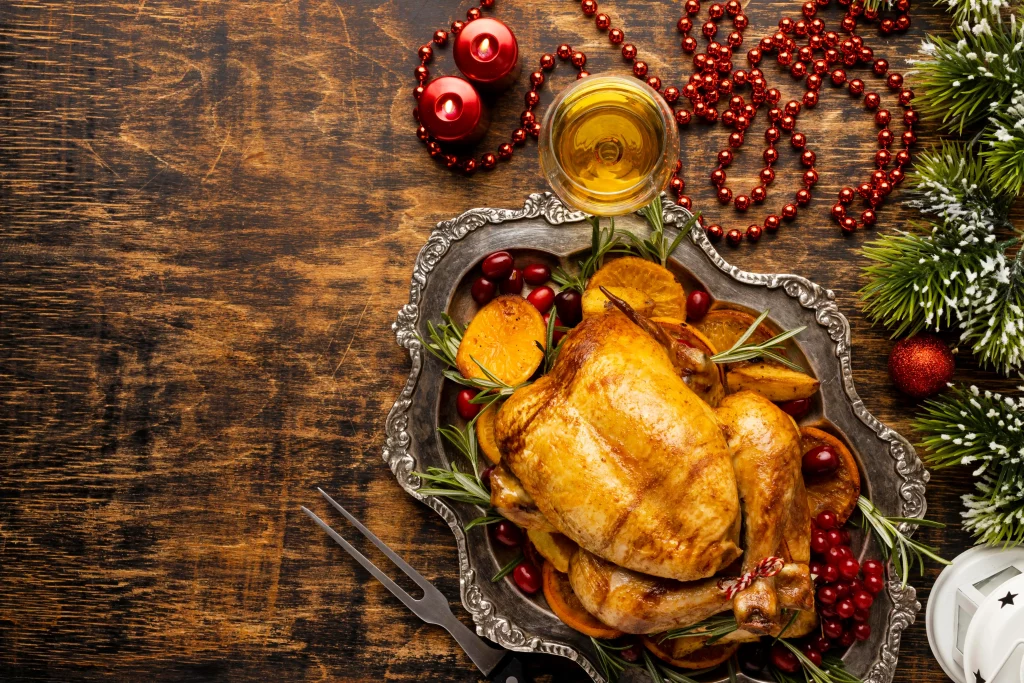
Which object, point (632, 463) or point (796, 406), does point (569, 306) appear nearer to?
point (632, 463)

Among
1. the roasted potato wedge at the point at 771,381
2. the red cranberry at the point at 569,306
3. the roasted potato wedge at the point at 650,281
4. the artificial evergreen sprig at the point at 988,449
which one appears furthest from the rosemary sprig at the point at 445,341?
the artificial evergreen sprig at the point at 988,449

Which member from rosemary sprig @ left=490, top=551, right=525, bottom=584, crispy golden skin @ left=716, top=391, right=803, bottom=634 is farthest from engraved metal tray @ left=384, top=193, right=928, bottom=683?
crispy golden skin @ left=716, top=391, right=803, bottom=634

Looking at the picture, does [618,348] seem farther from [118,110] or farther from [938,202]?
[118,110]

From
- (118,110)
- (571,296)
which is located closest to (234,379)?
(118,110)

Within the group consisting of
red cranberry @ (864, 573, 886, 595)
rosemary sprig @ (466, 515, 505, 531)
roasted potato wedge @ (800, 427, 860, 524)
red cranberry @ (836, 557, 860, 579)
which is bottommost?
rosemary sprig @ (466, 515, 505, 531)

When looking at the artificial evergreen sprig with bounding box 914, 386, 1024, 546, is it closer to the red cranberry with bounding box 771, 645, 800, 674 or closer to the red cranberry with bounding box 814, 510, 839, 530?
the red cranberry with bounding box 814, 510, 839, 530

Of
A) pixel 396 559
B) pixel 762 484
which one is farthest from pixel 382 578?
pixel 762 484
